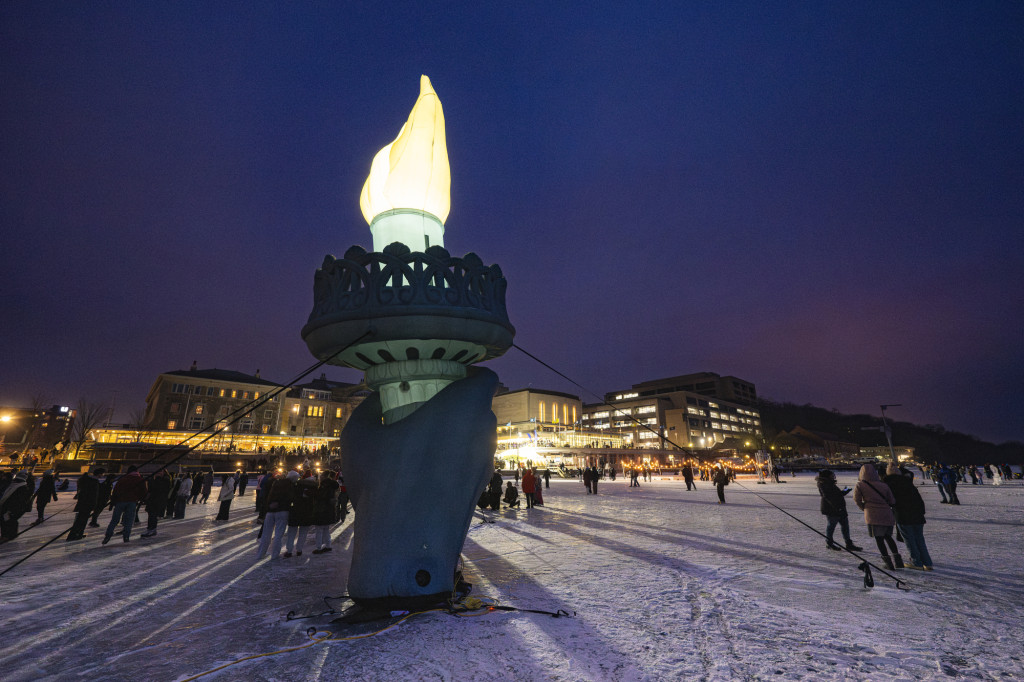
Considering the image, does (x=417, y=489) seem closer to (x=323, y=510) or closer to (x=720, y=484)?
(x=323, y=510)

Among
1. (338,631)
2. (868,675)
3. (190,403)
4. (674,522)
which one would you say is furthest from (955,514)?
(190,403)

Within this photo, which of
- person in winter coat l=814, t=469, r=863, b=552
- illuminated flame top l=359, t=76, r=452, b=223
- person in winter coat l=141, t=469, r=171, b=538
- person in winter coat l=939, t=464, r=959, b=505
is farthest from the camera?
person in winter coat l=939, t=464, r=959, b=505

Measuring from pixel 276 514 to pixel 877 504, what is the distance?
10317 mm

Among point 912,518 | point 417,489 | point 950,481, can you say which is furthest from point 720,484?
point 417,489

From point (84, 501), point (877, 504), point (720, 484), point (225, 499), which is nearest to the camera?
point (877, 504)

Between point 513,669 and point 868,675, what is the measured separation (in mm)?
2737

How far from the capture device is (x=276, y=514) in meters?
7.98

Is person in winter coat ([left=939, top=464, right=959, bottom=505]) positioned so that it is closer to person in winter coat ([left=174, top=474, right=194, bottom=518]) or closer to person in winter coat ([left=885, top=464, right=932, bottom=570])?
person in winter coat ([left=885, top=464, right=932, bottom=570])

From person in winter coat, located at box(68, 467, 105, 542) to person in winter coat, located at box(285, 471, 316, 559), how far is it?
17.0 ft

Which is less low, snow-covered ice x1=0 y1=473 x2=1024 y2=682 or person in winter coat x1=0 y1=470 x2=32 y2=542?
person in winter coat x1=0 y1=470 x2=32 y2=542

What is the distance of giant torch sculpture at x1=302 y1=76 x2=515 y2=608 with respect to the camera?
4.57 metres

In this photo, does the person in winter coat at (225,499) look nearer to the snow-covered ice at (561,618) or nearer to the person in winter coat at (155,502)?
the person in winter coat at (155,502)

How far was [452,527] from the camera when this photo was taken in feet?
15.6

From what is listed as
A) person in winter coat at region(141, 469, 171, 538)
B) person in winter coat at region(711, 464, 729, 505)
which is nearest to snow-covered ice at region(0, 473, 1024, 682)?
Answer: person in winter coat at region(141, 469, 171, 538)
